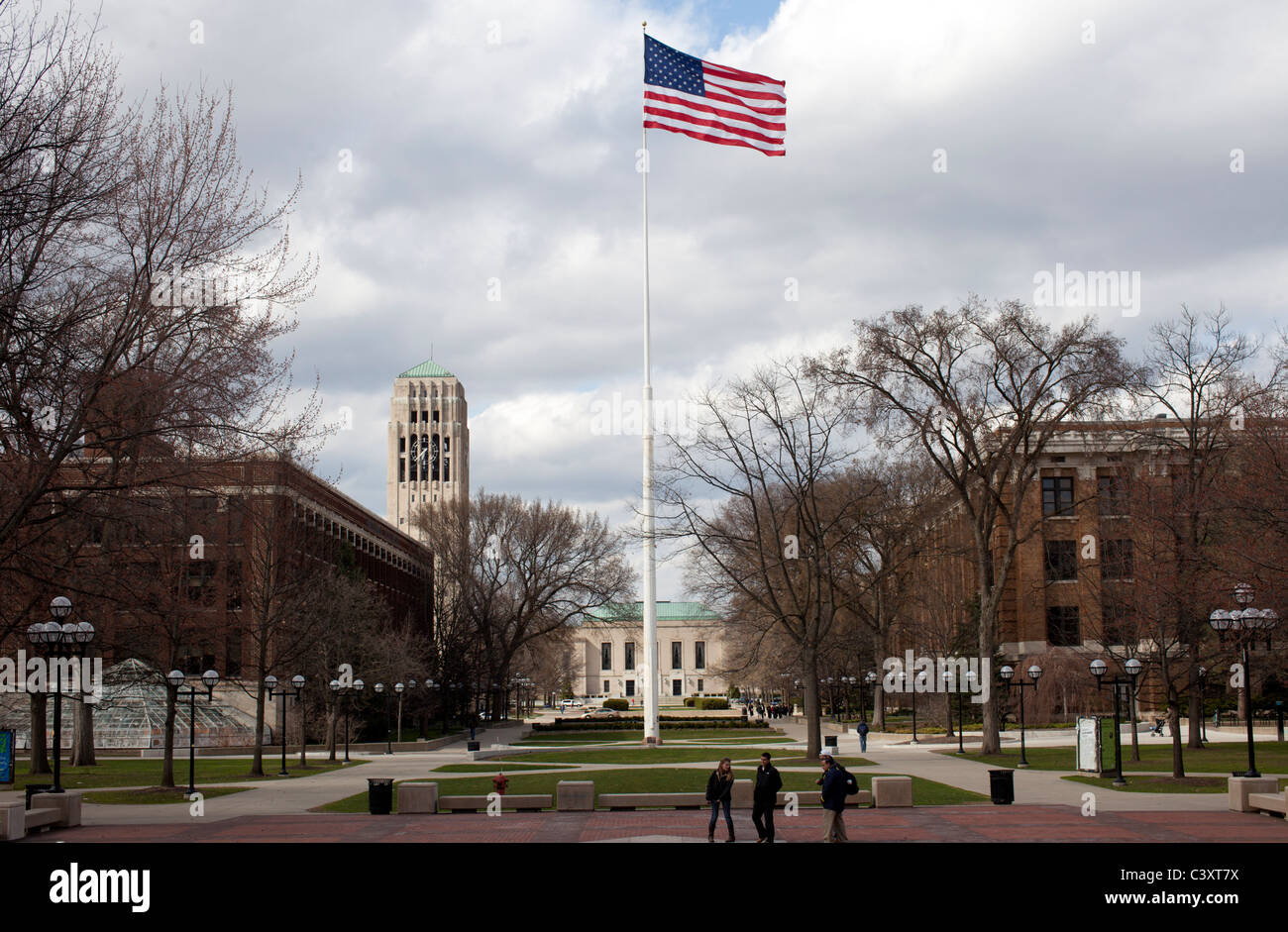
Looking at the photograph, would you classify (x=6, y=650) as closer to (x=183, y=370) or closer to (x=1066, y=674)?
(x=183, y=370)

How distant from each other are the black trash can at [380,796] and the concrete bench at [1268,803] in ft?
55.0

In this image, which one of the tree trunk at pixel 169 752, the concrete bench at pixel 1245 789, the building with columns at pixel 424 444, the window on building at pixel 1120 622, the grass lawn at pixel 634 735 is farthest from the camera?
the building with columns at pixel 424 444

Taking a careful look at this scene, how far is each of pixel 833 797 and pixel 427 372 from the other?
11753 centimetres

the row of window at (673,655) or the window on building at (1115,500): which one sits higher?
the window on building at (1115,500)

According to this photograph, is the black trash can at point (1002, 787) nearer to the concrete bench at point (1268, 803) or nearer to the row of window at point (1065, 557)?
the concrete bench at point (1268, 803)

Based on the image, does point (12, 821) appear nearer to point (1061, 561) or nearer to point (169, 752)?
point (169, 752)

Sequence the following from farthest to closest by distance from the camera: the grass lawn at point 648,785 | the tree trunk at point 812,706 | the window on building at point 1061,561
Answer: the window on building at point 1061,561 < the tree trunk at point 812,706 < the grass lawn at point 648,785

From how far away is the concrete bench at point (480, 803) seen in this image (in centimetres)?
2470

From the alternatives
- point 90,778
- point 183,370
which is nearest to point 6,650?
point 90,778

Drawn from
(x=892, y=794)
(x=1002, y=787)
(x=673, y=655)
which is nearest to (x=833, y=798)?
(x=892, y=794)

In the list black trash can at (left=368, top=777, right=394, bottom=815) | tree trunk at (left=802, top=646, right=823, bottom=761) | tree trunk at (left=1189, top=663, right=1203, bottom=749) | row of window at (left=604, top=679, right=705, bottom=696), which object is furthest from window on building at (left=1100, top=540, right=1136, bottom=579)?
row of window at (left=604, top=679, right=705, bottom=696)

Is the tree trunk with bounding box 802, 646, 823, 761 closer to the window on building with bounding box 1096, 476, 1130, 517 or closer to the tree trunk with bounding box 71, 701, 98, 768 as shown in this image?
the window on building with bounding box 1096, 476, 1130, 517

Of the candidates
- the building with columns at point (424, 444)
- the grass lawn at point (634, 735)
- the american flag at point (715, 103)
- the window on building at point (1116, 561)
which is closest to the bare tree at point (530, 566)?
the grass lawn at point (634, 735)
